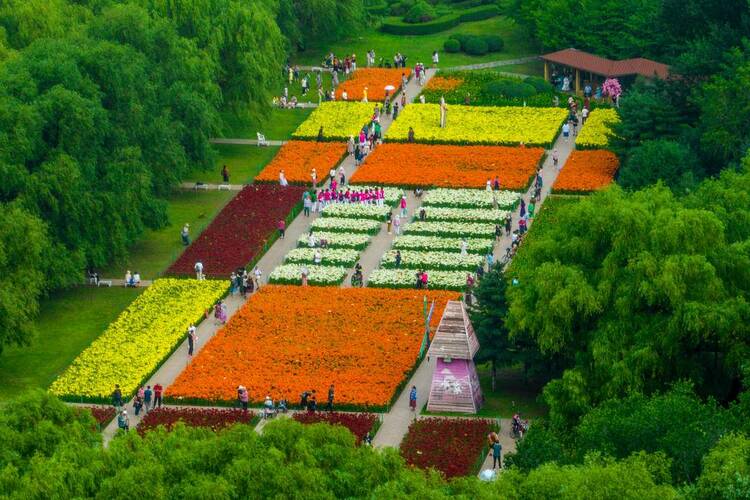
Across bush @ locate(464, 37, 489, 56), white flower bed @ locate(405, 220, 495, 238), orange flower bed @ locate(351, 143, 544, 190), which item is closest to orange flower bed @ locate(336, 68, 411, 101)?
bush @ locate(464, 37, 489, 56)

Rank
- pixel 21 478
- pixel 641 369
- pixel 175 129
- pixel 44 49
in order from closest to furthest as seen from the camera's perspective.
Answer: pixel 21 478, pixel 641 369, pixel 44 49, pixel 175 129

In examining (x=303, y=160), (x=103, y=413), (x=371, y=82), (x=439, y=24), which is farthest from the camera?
(x=439, y=24)

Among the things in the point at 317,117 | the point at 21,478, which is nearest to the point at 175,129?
the point at 317,117

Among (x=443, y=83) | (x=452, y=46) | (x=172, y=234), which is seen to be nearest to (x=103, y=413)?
(x=172, y=234)

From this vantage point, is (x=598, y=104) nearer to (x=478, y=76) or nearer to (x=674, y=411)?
(x=478, y=76)

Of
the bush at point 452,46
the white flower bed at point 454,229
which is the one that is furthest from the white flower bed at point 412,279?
the bush at point 452,46

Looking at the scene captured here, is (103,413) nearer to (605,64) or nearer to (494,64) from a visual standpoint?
(605,64)
